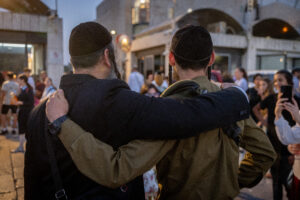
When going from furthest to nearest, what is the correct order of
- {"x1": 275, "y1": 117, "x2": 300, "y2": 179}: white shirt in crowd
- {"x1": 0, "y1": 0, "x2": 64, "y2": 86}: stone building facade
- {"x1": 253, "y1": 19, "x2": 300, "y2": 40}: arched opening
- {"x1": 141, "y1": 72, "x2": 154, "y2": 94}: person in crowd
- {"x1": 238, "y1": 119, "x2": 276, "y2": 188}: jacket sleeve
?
1. {"x1": 253, "y1": 19, "x2": 300, "y2": 40}: arched opening
2. {"x1": 0, "y1": 0, "x2": 64, "y2": 86}: stone building facade
3. {"x1": 141, "y1": 72, "x2": 154, "y2": 94}: person in crowd
4. {"x1": 275, "y1": 117, "x2": 300, "y2": 179}: white shirt in crowd
5. {"x1": 238, "y1": 119, "x2": 276, "y2": 188}: jacket sleeve

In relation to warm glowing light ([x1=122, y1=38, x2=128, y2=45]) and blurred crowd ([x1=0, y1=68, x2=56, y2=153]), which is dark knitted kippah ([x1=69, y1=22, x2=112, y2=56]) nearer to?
blurred crowd ([x1=0, y1=68, x2=56, y2=153])

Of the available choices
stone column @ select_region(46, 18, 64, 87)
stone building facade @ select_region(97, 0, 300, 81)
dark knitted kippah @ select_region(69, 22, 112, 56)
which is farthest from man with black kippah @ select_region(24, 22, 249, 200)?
stone building facade @ select_region(97, 0, 300, 81)

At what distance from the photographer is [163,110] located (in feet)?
3.85

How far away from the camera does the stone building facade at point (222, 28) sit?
1641 cm

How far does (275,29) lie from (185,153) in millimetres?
24518

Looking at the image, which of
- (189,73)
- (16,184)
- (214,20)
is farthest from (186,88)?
(214,20)

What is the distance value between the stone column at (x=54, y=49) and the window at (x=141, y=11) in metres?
10.1

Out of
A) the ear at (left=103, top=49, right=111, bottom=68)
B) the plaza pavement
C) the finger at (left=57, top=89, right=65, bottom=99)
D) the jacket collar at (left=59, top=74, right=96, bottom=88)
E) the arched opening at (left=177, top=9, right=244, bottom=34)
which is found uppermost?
the arched opening at (left=177, top=9, right=244, bottom=34)

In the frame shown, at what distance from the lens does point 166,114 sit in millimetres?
1164

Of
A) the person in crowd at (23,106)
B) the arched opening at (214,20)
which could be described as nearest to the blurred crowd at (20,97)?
the person in crowd at (23,106)

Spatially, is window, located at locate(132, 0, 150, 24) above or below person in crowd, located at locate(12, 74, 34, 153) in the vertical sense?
above

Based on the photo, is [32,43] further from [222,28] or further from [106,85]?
[106,85]

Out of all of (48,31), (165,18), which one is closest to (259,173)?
(48,31)

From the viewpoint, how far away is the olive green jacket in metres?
1.17
